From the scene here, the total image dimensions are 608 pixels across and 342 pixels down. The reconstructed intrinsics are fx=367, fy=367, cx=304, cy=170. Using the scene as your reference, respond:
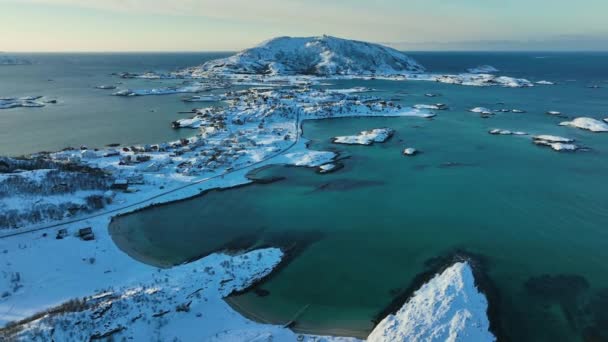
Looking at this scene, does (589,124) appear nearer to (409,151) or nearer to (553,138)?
(553,138)

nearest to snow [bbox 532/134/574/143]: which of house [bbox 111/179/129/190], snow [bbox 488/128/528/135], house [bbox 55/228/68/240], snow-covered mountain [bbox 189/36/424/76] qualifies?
snow [bbox 488/128/528/135]

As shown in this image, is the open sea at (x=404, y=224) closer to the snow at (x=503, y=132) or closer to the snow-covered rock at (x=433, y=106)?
the snow at (x=503, y=132)

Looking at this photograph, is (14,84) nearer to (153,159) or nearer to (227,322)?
(153,159)

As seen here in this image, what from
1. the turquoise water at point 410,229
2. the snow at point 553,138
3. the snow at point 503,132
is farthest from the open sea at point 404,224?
the snow at point 553,138

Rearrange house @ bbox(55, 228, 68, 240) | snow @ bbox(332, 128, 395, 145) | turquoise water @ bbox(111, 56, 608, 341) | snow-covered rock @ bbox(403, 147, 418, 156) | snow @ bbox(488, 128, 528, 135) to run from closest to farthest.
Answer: turquoise water @ bbox(111, 56, 608, 341)
house @ bbox(55, 228, 68, 240)
snow-covered rock @ bbox(403, 147, 418, 156)
snow @ bbox(332, 128, 395, 145)
snow @ bbox(488, 128, 528, 135)

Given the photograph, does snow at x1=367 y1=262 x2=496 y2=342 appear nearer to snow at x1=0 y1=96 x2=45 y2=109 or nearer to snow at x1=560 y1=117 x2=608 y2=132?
snow at x1=560 y1=117 x2=608 y2=132

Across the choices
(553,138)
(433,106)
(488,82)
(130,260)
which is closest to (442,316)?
(130,260)

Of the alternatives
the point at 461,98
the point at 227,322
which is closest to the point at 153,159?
the point at 227,322
